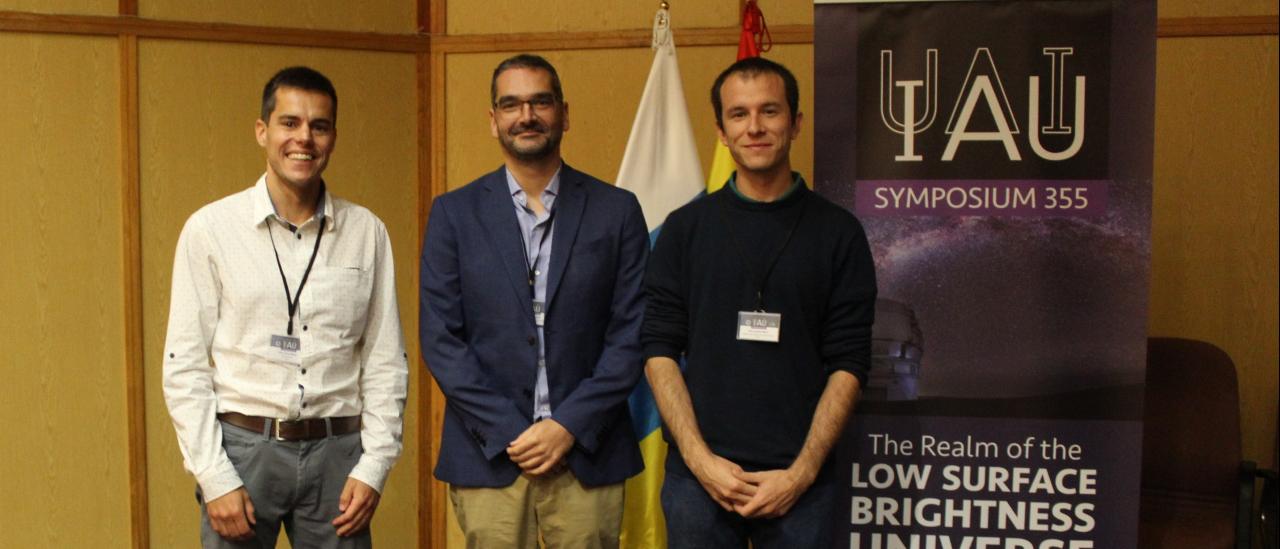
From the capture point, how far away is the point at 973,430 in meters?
2.71

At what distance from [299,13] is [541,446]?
7.24 feet

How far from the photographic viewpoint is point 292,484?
7.42 feet

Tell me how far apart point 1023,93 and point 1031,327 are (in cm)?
57

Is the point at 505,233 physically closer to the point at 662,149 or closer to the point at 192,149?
the point at 662,149

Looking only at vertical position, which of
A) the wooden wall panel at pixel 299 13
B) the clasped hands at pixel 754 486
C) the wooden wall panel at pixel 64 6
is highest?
the wooden wall panel at pixel 299 13

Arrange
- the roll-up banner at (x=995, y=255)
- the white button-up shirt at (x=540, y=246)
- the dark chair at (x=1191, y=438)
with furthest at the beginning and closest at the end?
the dark chair at (x=1191, y=438)
the roll-up banner at (x=995, y=255)
the white button-up shirt at (x=540, y=246)

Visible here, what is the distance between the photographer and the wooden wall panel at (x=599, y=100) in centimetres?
385

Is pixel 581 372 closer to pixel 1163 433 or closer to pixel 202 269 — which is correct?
pixel 202 269

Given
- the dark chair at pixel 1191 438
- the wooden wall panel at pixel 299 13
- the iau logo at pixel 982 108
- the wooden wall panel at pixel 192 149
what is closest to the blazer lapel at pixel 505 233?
the iau logo at pixel 982 108

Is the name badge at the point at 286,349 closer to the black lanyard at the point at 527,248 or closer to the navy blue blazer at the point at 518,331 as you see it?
the navy blue blazer at the point at 518,331

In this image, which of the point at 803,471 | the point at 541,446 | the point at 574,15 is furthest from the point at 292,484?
the point at 574,15

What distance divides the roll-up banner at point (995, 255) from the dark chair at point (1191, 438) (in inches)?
26.9

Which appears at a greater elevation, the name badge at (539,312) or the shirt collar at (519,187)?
the shirt collar at (519,187)

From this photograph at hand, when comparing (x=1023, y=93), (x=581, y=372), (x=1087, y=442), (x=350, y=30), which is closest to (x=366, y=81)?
(x=350, y=30)
